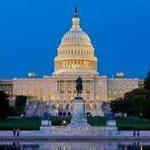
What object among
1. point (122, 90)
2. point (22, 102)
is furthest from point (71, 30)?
point (22, 102)

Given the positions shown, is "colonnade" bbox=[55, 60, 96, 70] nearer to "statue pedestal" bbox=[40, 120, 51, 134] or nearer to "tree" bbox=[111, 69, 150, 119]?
"tree" bbox=[111, 69, 150, 119]


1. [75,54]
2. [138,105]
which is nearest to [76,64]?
[75,54]

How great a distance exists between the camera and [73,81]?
163 metres

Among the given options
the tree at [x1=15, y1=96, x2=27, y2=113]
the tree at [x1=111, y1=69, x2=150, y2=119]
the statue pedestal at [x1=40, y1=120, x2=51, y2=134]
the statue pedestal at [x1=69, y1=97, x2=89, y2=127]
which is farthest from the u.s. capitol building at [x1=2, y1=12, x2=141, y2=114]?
the statue pedestal at [x1=69, y1=97, x2=89, y2=127]

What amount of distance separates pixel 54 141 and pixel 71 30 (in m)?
125

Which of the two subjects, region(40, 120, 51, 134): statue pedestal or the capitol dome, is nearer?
region(40, 120, 51, 134): statue pedestal

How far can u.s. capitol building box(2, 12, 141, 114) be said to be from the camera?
163 m

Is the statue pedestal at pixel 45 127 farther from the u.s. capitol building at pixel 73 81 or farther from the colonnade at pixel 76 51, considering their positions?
the colonnade at pixel 76 51

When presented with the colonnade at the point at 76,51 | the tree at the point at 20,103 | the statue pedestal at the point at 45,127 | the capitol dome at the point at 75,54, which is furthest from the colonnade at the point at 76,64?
the statue pedestal at the point at 45,127

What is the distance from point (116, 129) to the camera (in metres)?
56.9

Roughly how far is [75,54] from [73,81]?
6.81m

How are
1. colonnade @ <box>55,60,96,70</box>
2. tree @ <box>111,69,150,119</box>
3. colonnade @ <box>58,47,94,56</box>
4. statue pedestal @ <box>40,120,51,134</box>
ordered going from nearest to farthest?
statue pedestal @ <box>40,120,51,134</box> → tree @ <box>111,69,150,119</box> → colonnade @ <box>58,47,94,56</box> → colonnade @ <box>55,60,96,70</box>

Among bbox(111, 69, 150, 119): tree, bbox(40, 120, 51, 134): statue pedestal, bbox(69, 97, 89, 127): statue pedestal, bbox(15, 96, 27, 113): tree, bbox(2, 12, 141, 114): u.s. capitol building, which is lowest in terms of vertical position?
bbox(40, 120, 51, 134): statue pedestal

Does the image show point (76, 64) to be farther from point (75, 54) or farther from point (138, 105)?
point (138, 105)
